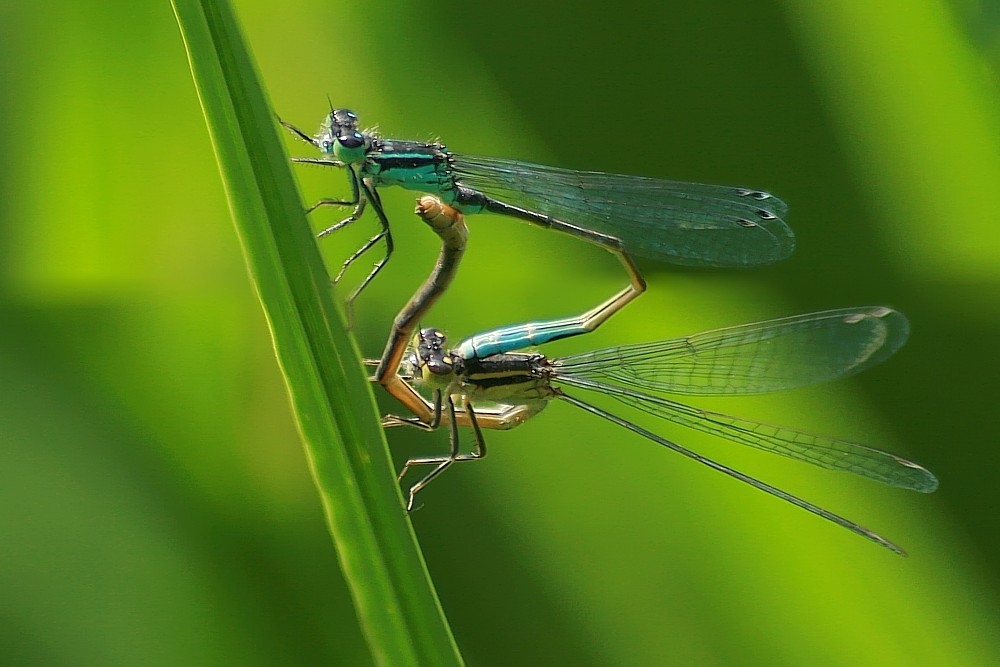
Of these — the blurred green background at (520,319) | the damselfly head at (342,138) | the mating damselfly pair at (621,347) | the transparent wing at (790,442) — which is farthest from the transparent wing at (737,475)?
the damselfly head at (342,138)

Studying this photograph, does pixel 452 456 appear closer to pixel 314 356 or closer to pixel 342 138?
pixel 342 138

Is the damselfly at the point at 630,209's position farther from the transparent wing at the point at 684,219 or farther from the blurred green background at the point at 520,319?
the blurred green background at the point at 520,319

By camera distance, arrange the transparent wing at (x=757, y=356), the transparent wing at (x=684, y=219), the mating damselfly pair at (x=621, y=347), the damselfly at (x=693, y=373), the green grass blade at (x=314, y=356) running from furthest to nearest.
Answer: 1. the transparent wing at (x=684, y=219)
2. the transparent wing at (x=757, y=356)
3. the damselfly at (x=693, y=373)
4. the mating damselfly pair at (x=621, y=347)
5. the green grass blade at (x=314, y=356)

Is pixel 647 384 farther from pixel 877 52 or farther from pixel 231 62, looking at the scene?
pixel 231 62

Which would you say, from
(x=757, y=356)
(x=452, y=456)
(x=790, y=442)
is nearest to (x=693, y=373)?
(x=757, y=356)

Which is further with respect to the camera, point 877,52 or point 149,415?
point 877,52

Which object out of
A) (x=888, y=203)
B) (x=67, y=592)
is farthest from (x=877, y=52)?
(x=67, y=592)

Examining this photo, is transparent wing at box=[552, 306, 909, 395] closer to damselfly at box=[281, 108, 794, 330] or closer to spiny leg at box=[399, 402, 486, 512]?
damselfly at box=[281, 108, 794, 330]

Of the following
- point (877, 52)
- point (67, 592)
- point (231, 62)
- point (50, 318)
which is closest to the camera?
point (231, 62)
